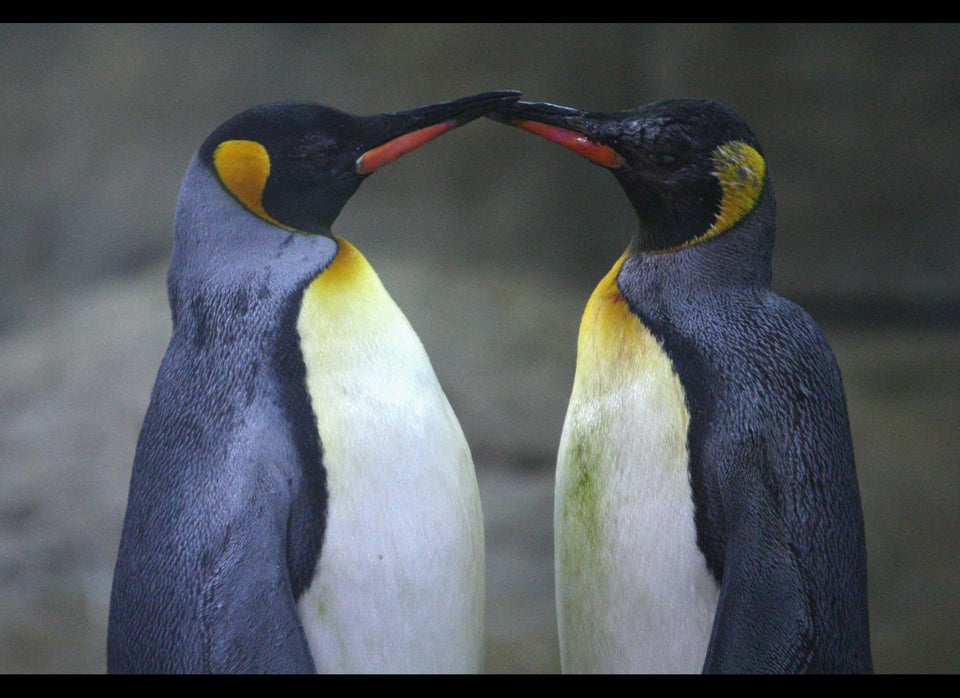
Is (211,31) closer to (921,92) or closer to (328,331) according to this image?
(328,331)

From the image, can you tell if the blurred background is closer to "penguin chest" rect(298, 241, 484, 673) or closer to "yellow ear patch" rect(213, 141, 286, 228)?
"yellow ear patch" rect(213, 141, 286, 228)

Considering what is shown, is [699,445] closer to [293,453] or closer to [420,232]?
[293,453]

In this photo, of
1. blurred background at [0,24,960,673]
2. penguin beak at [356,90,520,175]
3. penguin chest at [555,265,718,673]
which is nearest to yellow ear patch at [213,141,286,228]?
penguin beak at [356,90,520,175]

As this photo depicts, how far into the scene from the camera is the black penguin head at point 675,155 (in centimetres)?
124

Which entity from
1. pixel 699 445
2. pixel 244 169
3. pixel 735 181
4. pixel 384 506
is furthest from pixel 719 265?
pixel 244 169

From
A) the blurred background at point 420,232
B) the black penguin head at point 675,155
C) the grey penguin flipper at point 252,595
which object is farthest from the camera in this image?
the blurred background at point 420,232

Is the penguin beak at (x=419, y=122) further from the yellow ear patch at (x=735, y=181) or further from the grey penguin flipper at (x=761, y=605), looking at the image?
the grey penguin flipper at (x=761, y=605)

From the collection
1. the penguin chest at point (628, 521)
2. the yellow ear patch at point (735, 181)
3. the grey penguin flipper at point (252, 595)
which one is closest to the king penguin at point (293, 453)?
the grey penguin flipper at point (252, 595)

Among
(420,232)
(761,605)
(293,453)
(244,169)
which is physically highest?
(244,169)

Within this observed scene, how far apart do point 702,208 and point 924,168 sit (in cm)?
49

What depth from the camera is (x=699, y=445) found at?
3.82 feet

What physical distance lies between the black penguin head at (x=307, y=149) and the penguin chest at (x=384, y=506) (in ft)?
0.36

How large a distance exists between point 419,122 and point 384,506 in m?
0.53
